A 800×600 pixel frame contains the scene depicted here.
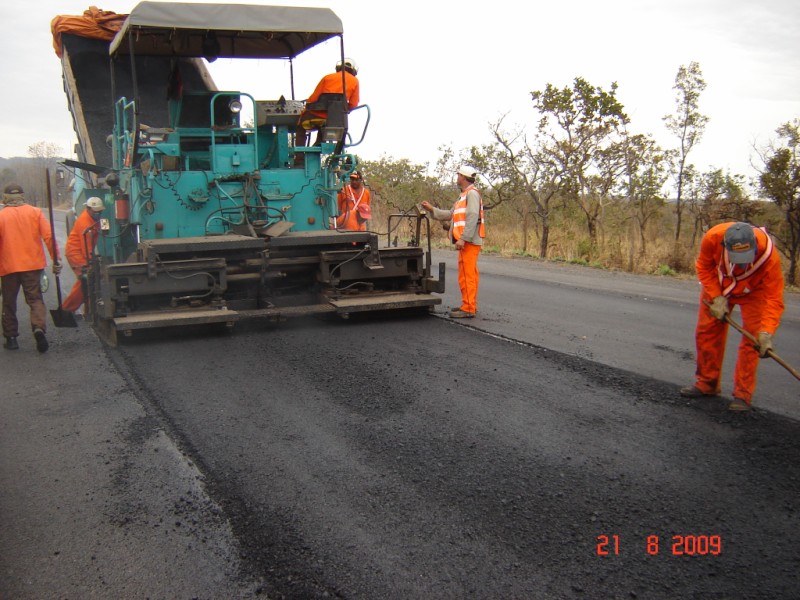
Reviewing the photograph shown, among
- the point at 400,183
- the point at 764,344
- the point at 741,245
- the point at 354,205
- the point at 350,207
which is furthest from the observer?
the point at 400,183

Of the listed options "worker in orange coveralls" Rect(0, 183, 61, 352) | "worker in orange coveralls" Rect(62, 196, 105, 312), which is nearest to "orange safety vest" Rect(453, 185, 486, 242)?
"worker in orange coveralls" Rect(62, 196, 105, 312)

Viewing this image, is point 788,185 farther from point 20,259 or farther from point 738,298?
point 20,259

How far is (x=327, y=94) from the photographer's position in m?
7.61

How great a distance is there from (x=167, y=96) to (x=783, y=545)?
8007 mm

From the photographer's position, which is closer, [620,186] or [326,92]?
[326,92]

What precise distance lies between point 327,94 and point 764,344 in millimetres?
5042

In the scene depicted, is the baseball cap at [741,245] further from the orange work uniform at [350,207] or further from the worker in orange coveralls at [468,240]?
the orange work uniform at [350,207]

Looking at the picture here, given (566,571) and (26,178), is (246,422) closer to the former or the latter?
(566,571)

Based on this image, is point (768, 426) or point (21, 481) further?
point (768, 426)

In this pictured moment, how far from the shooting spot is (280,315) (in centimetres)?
721

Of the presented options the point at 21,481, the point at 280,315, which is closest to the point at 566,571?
the point at 21,481

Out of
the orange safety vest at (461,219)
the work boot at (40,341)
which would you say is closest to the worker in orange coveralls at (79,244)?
the work boot at (40,341)

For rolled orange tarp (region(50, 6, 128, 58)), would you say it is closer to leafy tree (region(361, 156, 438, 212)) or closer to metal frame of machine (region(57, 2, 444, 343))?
metal frame of machine (region(57, 2, 444, 343))
